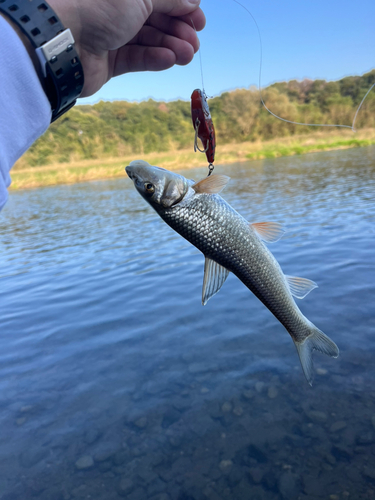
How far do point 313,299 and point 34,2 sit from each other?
19.0 ft

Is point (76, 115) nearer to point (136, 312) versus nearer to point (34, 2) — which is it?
point (136, 312)

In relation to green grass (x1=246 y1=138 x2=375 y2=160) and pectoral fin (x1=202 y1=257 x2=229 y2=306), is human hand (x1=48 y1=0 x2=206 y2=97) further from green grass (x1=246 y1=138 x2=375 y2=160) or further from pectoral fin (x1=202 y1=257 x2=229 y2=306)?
green grass (x1=246 y1=138 x2=375 y2=160)

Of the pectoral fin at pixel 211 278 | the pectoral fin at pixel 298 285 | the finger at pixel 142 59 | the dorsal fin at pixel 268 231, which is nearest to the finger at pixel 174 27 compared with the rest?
the finger at pixel 142 59

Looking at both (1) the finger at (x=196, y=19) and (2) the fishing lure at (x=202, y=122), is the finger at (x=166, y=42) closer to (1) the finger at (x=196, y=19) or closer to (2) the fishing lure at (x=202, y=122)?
(1) the finger at (x=196, y=19)

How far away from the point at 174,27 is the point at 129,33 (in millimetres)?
719

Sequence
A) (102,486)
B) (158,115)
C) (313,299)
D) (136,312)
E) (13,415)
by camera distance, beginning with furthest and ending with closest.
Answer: (158,115) → (136,312) → (313,299) → (13,415) → (102,486)

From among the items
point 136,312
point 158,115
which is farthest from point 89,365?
point 158,115

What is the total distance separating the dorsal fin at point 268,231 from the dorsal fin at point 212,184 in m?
0.39

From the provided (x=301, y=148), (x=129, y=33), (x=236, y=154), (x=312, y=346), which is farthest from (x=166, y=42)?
(x=301, y=148)

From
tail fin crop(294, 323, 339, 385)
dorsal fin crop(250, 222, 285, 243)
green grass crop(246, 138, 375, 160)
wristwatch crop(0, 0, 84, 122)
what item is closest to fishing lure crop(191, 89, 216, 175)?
dorsal fin crop(250, 222, 285, 243)

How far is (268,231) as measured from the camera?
8.59 feet

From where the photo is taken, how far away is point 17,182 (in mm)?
40250

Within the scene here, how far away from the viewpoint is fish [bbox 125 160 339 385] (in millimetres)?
2328

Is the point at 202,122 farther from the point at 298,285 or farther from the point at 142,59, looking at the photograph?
the point at 298,285
